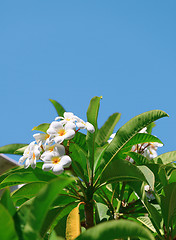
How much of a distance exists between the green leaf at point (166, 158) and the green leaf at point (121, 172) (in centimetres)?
26

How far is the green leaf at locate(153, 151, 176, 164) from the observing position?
1450mm

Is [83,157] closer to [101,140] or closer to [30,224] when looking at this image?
[101,140]

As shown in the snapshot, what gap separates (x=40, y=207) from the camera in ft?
2.33

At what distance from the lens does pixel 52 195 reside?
0.71 metres

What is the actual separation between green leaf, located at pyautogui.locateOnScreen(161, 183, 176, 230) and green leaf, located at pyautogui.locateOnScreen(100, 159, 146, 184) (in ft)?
0.40

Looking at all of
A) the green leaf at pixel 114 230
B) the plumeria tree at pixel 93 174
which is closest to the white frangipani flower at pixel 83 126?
the plumeria tree at pixel 93 174

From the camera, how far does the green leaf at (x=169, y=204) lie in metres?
1.23

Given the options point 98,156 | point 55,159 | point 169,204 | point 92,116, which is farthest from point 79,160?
point 169,204

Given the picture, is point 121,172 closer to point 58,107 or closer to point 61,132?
point 61,132

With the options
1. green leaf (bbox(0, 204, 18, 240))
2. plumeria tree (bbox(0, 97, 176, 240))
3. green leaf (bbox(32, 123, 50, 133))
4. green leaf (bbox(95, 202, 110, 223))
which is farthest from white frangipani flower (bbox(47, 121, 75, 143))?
green leaf (bbox(0, 204, 18, 240))

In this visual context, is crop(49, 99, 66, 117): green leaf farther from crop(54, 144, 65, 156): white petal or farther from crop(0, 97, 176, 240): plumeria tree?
crop(54, 144, 65, 156): white petal

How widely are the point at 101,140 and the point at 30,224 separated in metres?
0.98

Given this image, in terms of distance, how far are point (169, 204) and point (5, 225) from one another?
0.72 m

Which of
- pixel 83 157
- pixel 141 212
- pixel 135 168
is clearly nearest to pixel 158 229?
pixel 141 212
